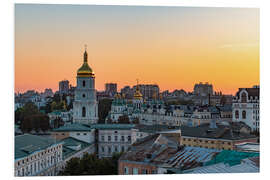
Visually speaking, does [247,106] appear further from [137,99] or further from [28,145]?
[28,145]

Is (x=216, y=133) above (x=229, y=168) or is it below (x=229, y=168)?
above

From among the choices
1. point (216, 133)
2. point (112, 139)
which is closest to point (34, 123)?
point (112, 139)

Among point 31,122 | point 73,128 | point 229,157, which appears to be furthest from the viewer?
point 31,122

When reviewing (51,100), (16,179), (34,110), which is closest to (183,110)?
(34,110)

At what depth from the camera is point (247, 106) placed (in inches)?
774

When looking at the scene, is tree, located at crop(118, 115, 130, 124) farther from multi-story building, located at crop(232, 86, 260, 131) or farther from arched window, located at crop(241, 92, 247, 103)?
arched window, located at crop(241, 92, 247, 103)

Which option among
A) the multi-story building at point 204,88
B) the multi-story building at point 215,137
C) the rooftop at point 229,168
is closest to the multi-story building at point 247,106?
the multi-story building at point 204,88

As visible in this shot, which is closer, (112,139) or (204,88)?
(112,139)

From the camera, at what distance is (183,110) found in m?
23.6

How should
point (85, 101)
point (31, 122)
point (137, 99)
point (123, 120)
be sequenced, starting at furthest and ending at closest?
point (137, 99) → point (123, 120) → point (31, 122) → point (85, 101)

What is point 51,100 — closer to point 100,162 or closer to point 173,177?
point 100,162

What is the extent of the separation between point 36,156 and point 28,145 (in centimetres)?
36

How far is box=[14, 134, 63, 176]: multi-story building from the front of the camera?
1009 centimetres

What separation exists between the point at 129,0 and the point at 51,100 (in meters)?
22.7
